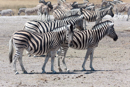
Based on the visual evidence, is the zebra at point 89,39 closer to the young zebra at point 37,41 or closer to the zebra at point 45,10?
the young zebra at point 37,41

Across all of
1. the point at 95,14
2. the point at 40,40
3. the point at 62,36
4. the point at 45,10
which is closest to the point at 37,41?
the point at 40,40

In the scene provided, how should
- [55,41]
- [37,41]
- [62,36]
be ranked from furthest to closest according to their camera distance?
[62,36], [55,41], [37,41]

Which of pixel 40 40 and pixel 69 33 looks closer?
pixel 40 40

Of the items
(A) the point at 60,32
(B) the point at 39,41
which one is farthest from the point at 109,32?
(B) the point at 39,41

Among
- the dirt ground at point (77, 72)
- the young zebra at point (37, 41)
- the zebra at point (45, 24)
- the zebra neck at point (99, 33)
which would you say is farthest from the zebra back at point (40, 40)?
the zebra at point (45, 24)

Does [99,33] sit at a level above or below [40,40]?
above

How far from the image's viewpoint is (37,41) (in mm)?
8391

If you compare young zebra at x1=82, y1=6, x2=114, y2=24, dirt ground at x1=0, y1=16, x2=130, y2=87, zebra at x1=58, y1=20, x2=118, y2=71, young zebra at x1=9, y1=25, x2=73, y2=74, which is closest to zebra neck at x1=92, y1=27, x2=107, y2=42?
Answer: zebra at x1=58, y1=20, x2=118, y2=71

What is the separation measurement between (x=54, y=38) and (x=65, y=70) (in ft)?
3.56

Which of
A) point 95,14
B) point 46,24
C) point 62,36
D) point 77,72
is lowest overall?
point 77,72

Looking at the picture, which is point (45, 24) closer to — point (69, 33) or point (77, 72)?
point (69, 33)

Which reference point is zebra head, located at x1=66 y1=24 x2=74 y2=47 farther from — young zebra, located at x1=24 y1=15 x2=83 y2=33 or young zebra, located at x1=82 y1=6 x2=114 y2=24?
young zebra, located at x1=82 y1=6 x2=114 y2=24

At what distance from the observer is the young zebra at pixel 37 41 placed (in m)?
8.22

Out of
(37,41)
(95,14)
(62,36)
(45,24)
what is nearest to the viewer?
(37,41)
